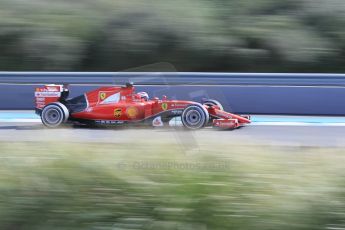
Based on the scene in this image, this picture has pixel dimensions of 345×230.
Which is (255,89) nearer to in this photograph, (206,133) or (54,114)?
(54,114)

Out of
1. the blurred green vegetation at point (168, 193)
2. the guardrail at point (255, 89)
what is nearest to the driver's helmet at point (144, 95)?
the guardrail at point (255, 89)

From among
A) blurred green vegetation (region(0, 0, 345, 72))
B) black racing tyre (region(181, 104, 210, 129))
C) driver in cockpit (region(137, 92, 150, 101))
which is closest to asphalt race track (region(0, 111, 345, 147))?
black racing tyre (region(181, 104, 210, 129))

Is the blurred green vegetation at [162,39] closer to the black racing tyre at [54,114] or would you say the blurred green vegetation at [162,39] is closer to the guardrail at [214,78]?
the guardrail at [214,78]

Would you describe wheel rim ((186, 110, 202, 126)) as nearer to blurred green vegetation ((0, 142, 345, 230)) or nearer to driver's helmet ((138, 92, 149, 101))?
driver's helmet ((138, 92, 149, 101))

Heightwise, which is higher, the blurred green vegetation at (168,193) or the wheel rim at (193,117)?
the wheel rim at (193,117)

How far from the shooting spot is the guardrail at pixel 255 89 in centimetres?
1334

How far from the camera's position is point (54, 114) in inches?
433

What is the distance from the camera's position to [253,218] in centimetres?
446

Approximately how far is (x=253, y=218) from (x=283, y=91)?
30.5 ft

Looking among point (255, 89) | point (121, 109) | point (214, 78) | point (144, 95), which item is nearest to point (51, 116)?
point (121, 109)

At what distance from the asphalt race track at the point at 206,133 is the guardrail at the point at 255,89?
39cm

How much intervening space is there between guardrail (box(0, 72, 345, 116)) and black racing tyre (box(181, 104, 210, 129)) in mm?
3082

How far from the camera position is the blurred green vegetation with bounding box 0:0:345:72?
15594 mm

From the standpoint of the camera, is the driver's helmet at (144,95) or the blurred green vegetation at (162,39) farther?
the blurred green vegetation at (162,39)
